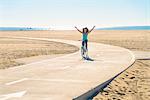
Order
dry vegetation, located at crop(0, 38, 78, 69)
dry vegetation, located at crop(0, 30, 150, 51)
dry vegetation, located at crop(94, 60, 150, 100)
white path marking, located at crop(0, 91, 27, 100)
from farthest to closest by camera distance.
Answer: dry vegetation, located at crop(0, 30, 150, 51)
dry vegetation, located at crop(0, 38, 78, 69)
dry vegetation, located at crop(94, 60, 150, 100)
white path marking, located at crop(0, 91, 27, 100)

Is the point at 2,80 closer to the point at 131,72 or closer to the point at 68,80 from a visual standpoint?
the point at 68,80

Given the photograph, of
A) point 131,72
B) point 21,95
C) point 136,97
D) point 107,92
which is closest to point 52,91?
point 21,95

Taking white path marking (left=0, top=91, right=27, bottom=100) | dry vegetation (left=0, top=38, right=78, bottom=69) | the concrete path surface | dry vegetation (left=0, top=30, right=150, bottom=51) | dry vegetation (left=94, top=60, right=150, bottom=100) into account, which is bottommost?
dry vegetation (left=0, top=30, right=150, bottom=51)

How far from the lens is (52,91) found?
9477 mm

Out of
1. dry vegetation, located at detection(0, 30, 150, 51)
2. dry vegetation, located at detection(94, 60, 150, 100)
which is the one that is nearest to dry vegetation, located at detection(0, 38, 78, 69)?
dry vegetation, located at detection(94, 60, 150, 100)

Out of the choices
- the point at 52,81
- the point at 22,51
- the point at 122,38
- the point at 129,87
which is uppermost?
the point at 52,81

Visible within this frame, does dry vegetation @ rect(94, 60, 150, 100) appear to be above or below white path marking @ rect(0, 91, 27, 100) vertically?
below

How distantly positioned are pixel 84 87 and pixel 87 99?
3.22 ft

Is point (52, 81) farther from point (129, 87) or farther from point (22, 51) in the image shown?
point (22, 51)

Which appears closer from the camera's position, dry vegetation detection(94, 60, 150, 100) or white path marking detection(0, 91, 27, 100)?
white path marking detection(0, 91, 27, 100)

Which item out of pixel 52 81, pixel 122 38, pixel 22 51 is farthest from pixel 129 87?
pixel 122 38

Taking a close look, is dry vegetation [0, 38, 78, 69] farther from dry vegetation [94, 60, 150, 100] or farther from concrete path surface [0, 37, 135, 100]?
dry vegetation [94, 60, 150, 100]

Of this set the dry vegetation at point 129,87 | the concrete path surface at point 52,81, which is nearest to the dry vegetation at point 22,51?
the concrete path surface at point 52,81

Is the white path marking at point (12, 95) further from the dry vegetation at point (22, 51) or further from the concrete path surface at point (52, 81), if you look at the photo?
the dry vegetation at point (22, 51)
